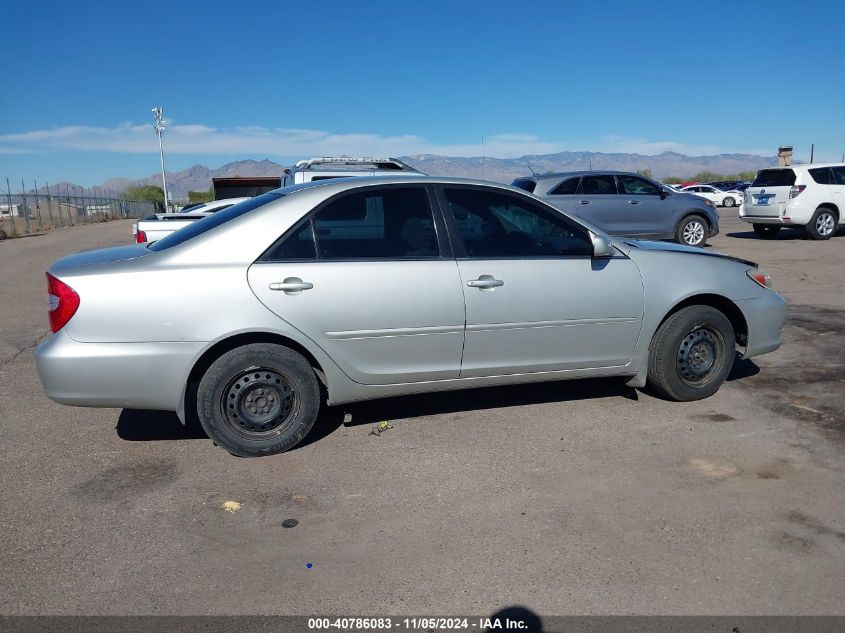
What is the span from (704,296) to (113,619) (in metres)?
4.28

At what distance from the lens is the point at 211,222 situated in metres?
4.61

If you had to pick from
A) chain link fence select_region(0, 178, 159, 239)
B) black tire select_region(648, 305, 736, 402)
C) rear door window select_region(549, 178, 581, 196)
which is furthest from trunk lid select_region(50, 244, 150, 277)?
chain link fence select_region(0, 178, 159, 239)

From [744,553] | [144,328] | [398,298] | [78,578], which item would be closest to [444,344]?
[398,298]

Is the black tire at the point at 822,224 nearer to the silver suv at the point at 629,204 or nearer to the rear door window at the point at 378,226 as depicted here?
the silver suv at the point at 629,204

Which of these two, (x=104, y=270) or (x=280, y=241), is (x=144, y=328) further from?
(x=280, y=241)

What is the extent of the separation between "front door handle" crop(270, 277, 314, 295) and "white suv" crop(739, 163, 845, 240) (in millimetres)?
15081

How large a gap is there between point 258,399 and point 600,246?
2.43 meters

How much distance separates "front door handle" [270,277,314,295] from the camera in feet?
14.0

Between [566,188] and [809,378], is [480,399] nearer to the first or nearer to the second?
[809,378]

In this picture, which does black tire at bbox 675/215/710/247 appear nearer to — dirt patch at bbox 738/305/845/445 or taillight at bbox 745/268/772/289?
dirt patch at bbox 738/305/845/445

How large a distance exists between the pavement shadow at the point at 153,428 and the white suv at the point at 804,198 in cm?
1526

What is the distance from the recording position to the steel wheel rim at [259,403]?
433 centimetres

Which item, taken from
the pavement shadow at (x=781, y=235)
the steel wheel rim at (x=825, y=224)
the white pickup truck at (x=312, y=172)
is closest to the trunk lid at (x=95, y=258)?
the white pickup truck at (x=312, y=172)

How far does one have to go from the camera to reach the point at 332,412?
5.29m
